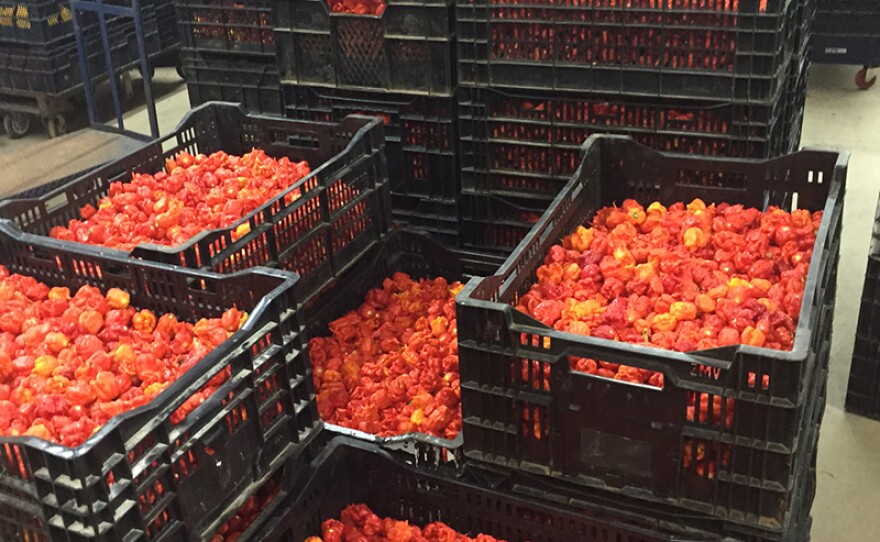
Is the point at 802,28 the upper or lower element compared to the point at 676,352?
upper

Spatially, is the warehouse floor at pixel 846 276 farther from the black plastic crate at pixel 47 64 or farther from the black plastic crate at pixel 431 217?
the black plastic crate at pixel 431 217

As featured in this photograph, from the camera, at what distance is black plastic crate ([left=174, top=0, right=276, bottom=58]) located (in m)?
4.39

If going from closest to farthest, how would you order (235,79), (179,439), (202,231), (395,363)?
(179,439) < (202,231) < (395,363) < (235,79)

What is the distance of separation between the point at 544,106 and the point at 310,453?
65.1 inches

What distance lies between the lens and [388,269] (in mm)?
3650

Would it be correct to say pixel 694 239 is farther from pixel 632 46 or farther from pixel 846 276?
pixel 846 276

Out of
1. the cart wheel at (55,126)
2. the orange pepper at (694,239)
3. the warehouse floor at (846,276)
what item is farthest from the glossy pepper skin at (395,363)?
the cart wheel at (55,126)

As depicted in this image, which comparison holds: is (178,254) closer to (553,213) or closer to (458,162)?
(553,213)

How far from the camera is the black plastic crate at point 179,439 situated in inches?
70.2

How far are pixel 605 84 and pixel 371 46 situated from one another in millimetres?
930

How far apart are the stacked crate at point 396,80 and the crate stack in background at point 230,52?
2.39 ft

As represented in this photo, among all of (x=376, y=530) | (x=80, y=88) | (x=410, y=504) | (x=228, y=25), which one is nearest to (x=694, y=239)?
(x=410, y=504)

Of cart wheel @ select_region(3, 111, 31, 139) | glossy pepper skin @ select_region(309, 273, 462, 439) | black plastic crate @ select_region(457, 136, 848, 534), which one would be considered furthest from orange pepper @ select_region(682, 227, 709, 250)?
cart wheel @ select_region(3, 111, 31, 139)

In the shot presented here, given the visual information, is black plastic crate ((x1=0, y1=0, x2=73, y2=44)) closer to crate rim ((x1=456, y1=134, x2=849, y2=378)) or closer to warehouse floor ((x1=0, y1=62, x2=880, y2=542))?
warehouse floor ((x1=0, y1=62, x2=880, y2=542))
